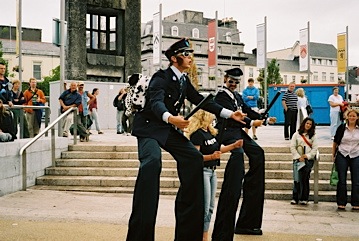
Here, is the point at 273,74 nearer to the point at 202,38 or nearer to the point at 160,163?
the point at 202,38

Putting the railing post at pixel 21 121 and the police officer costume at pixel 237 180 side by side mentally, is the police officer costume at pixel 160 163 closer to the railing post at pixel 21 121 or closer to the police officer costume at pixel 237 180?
the police officer costume at pixel 237 180

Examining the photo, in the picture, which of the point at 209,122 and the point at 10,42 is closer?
the point at 209,122

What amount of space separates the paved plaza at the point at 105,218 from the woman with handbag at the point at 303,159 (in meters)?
0.27

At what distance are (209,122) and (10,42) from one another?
77.6 meters

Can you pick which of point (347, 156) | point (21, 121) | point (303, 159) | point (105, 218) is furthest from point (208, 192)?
point (21, 121)

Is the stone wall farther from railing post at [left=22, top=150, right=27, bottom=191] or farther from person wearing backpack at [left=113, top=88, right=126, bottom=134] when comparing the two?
person wearing backpack at [left=113, top=88, right=126, bottom=134]

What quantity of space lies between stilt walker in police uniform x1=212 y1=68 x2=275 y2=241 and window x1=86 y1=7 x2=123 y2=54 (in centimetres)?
1674

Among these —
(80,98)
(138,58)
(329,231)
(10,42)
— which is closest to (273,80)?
(10,42)

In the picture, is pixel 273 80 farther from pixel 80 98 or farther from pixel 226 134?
pixel 226 134

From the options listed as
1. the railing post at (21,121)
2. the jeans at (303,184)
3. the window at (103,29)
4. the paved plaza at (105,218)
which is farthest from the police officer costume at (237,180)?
the window at (103,29)

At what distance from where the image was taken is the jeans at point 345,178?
9422mm

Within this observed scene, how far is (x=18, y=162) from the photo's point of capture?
33.7 feet

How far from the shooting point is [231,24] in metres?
82.9

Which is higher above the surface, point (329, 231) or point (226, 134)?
point (226, 134)
